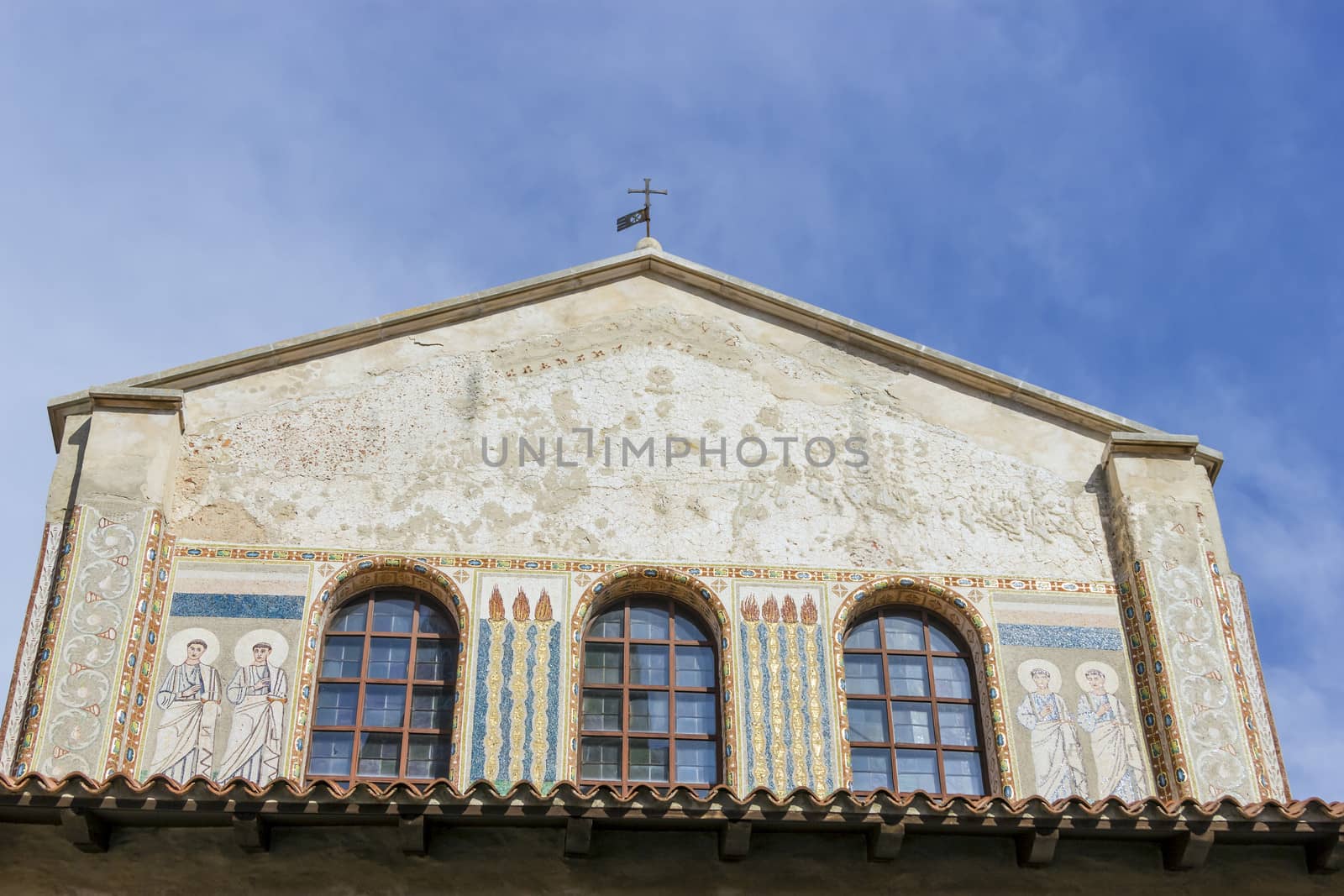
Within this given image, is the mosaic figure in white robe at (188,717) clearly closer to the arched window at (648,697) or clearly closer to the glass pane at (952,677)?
the arched window at (648,697)

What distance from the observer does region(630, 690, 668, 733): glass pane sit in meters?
12.8

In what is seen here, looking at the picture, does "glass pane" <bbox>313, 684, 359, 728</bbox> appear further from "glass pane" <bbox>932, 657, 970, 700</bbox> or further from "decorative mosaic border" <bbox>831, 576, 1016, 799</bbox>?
"glass pane" <bbox>932, 657, 970, 700</bbox>

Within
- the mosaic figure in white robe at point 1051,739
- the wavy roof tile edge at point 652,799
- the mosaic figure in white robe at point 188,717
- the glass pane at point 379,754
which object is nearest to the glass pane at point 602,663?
the glass pane at point 379,754

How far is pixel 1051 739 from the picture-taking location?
12.7 meters

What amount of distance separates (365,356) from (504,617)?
277 cm

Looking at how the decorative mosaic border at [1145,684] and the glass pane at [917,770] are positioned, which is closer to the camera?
the decorative mosaic border at [1145,684]

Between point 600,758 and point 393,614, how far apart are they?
6.28 ft

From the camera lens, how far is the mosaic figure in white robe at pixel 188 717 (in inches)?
474

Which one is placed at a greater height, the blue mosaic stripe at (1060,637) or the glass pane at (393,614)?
the glass pane at (393,614)

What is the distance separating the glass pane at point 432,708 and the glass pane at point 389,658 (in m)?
0.22

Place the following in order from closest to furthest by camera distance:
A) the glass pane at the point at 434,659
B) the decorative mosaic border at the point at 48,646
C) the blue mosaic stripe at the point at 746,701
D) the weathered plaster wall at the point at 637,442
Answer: the decorative mosaic border at the point at 48,646, the blue mosaic stripe at the point at 746,701, the glass pane at the point at 434,659, the weathered plaster wall at the point at 637,442

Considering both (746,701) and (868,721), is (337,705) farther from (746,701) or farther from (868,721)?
(868,721)

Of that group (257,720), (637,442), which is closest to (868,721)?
(637,442)

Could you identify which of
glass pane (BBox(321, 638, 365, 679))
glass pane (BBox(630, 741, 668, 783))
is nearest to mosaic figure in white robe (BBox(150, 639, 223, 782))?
glass pane (BBox(321, 638, 365, 679))
